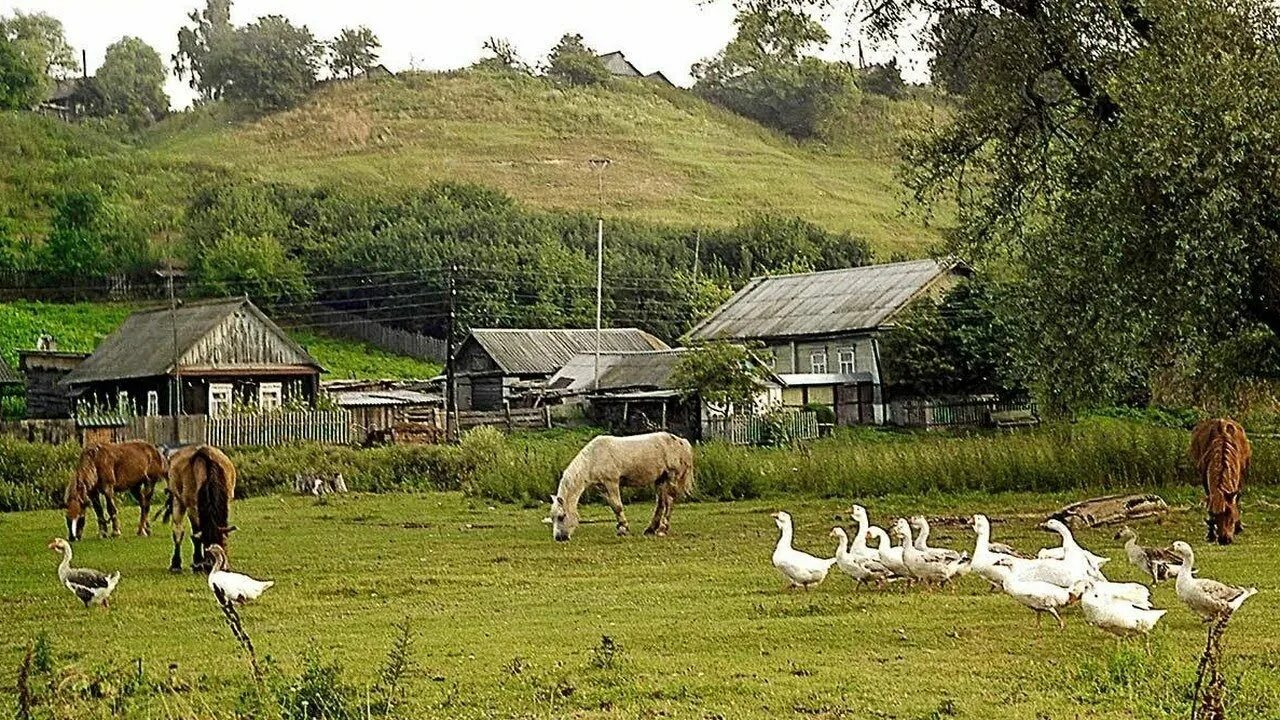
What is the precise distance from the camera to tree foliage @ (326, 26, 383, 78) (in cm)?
13412

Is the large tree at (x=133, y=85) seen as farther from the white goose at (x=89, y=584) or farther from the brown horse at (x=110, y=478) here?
the white goose at (x=89, y=584)

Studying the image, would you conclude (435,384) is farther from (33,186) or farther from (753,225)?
(33,186)

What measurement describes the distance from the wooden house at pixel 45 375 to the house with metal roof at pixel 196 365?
1.89 m

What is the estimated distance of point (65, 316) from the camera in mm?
74188

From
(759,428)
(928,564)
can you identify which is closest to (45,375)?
(759,428)

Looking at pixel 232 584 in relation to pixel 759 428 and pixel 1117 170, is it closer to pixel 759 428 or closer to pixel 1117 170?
Result: pixel 1117 170

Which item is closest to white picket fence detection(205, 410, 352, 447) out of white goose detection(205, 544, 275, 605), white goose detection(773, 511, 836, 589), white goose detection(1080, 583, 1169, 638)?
white goose detection(205, 544, 275, 605)

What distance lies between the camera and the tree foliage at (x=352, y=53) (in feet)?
440

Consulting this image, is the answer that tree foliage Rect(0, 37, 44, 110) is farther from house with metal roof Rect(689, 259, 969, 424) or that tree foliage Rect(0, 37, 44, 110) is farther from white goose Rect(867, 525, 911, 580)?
white goose Rect(867, 525, 911, 580)

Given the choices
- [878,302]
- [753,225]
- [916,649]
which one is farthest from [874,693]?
[753,225]

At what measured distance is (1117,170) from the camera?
20.8 metres

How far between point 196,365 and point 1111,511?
1486 inches

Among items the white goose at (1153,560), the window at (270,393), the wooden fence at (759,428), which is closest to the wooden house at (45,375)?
the window at (270,393)

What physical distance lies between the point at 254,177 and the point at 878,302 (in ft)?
175
